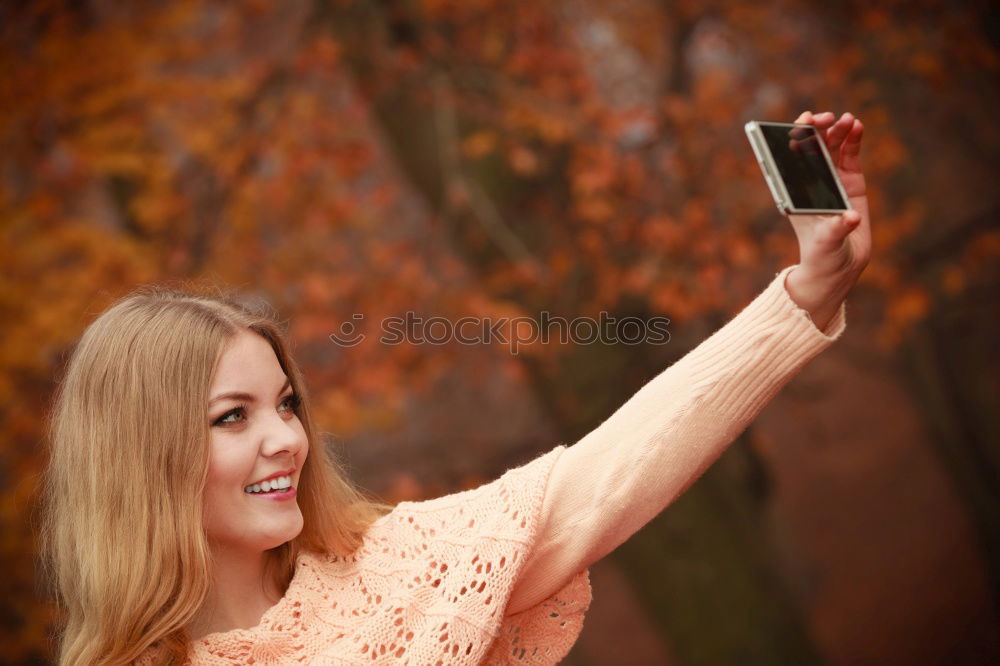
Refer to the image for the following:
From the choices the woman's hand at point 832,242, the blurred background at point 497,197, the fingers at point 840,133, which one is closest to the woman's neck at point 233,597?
the woman's hand at point 832,242

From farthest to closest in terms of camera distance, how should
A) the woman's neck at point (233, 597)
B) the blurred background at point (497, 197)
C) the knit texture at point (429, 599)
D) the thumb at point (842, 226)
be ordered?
the blurred background at point (497, 197), the woman's neck at point (233, 597), the knit texture at point (429, 599), the thumb at point (842, 226)

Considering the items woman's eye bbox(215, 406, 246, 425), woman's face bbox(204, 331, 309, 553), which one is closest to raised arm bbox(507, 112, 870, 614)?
woman's face bbox(204, 331, 309, 553)

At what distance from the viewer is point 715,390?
5.52 feet

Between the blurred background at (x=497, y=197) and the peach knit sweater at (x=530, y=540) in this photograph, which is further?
the blurred background at (x=497, y=197)

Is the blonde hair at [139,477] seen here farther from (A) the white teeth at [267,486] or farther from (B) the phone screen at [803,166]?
(B) the phone screen at [803,166]

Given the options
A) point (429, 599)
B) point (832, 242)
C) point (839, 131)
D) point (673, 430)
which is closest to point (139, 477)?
point (429, 599)

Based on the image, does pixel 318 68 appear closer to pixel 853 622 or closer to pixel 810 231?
pixel 810 231

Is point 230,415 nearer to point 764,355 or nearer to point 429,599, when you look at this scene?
point 429,599

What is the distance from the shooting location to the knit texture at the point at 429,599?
1.75m

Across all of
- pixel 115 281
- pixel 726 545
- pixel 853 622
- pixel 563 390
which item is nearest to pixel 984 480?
pixel 853 622

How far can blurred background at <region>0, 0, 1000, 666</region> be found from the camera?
4.71 m

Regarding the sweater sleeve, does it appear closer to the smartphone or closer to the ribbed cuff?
the ribbed cuff

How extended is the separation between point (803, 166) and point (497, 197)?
316 cm

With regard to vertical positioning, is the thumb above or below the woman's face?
above
